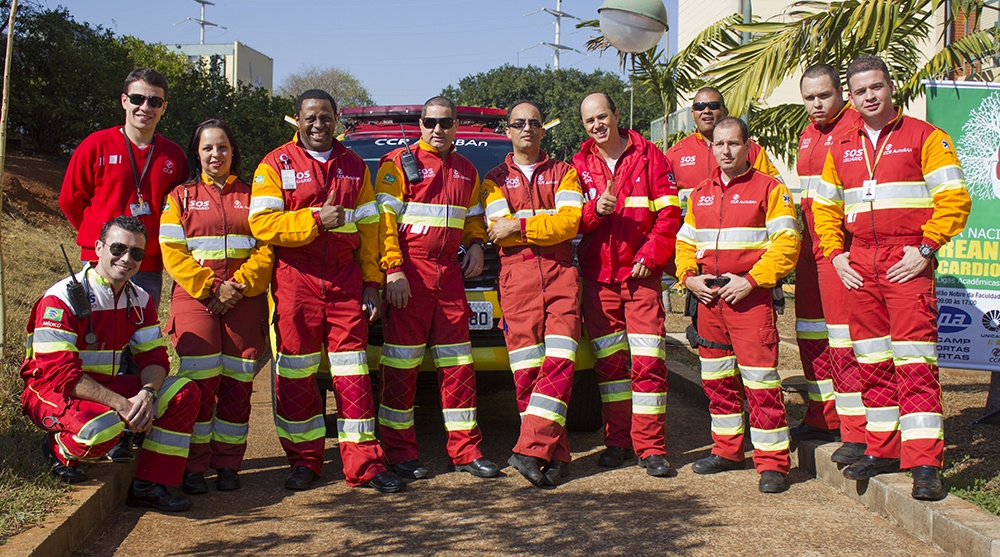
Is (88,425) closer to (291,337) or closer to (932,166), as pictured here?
(291,337)

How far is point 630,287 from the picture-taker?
597cm

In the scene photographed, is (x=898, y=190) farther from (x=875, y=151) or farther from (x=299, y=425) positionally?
(x=299, y=425)

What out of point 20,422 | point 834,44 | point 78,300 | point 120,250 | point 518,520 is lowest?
point 518,520

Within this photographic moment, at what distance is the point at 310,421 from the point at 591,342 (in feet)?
5.93

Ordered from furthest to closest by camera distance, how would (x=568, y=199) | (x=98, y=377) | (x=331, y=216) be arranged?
(x=568, y=199) → (x=331, y=216) → (x=98, y=377)

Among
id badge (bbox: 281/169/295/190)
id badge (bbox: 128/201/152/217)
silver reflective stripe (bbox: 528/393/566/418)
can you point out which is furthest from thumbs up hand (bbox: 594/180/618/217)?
id badge (bbox: 128/201/152/217)

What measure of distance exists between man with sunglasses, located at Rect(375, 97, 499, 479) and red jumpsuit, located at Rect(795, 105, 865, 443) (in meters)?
2.12

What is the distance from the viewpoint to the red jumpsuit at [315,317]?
5.49 metres

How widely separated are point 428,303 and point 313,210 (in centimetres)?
89

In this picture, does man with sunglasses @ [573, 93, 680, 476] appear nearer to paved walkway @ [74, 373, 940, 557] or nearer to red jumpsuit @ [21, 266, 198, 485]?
paved walkway @ [74, 373, 940, 557]

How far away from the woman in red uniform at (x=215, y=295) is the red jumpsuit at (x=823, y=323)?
3301 mm

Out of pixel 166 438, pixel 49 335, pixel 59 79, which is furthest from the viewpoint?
pixel 59 79

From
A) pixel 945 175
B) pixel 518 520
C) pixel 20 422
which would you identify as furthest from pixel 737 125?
pixel 20 422

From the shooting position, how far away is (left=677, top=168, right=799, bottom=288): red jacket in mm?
5535
